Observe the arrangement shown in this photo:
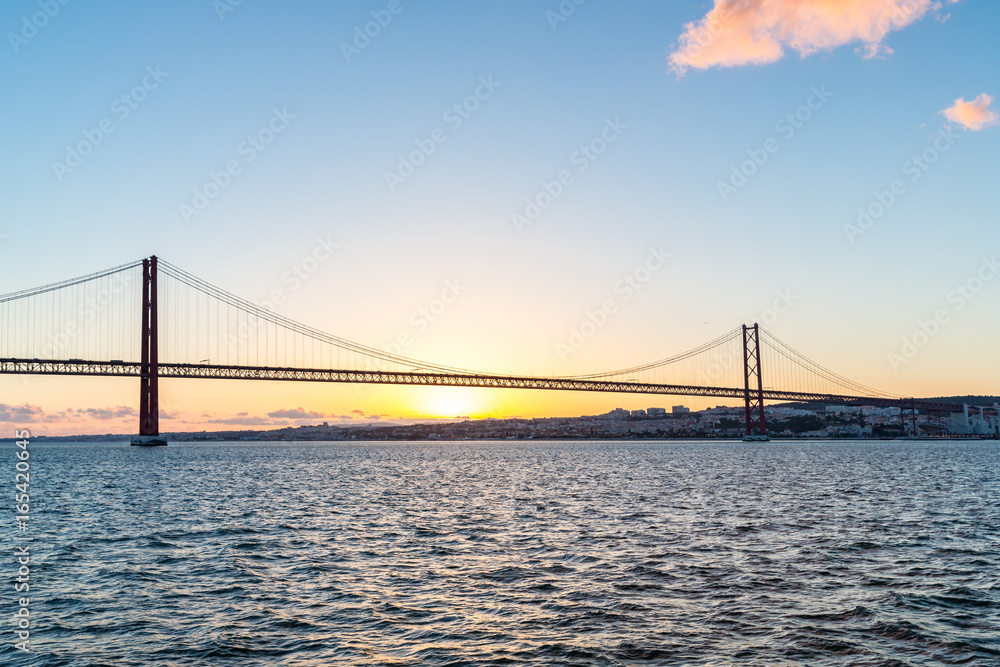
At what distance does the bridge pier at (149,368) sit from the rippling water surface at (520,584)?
53.9 metres

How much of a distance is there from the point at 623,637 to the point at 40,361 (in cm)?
8101

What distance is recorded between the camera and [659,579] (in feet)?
45.2

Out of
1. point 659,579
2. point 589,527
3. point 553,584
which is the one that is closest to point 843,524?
point 589,527

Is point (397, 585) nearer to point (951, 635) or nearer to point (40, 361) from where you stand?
point (951, 635)

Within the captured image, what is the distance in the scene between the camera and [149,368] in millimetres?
77000

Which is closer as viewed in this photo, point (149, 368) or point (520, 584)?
point (520, 584)

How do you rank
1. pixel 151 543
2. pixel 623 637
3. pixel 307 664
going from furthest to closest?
pixel 151 543
pixel 623 637
pixel 307 664

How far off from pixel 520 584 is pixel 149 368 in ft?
241

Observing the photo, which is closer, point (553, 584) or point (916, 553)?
point (553, 584)

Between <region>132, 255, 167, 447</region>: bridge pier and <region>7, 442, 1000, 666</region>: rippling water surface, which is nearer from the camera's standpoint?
<region>7, 442, 1000, 666</region>: rippling water surface

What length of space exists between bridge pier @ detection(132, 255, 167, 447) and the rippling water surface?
53.9 meters

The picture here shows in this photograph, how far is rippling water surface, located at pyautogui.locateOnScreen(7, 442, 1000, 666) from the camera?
32.5 ft

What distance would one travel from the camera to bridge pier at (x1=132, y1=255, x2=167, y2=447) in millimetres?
76875

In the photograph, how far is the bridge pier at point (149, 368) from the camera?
76.9 meters
